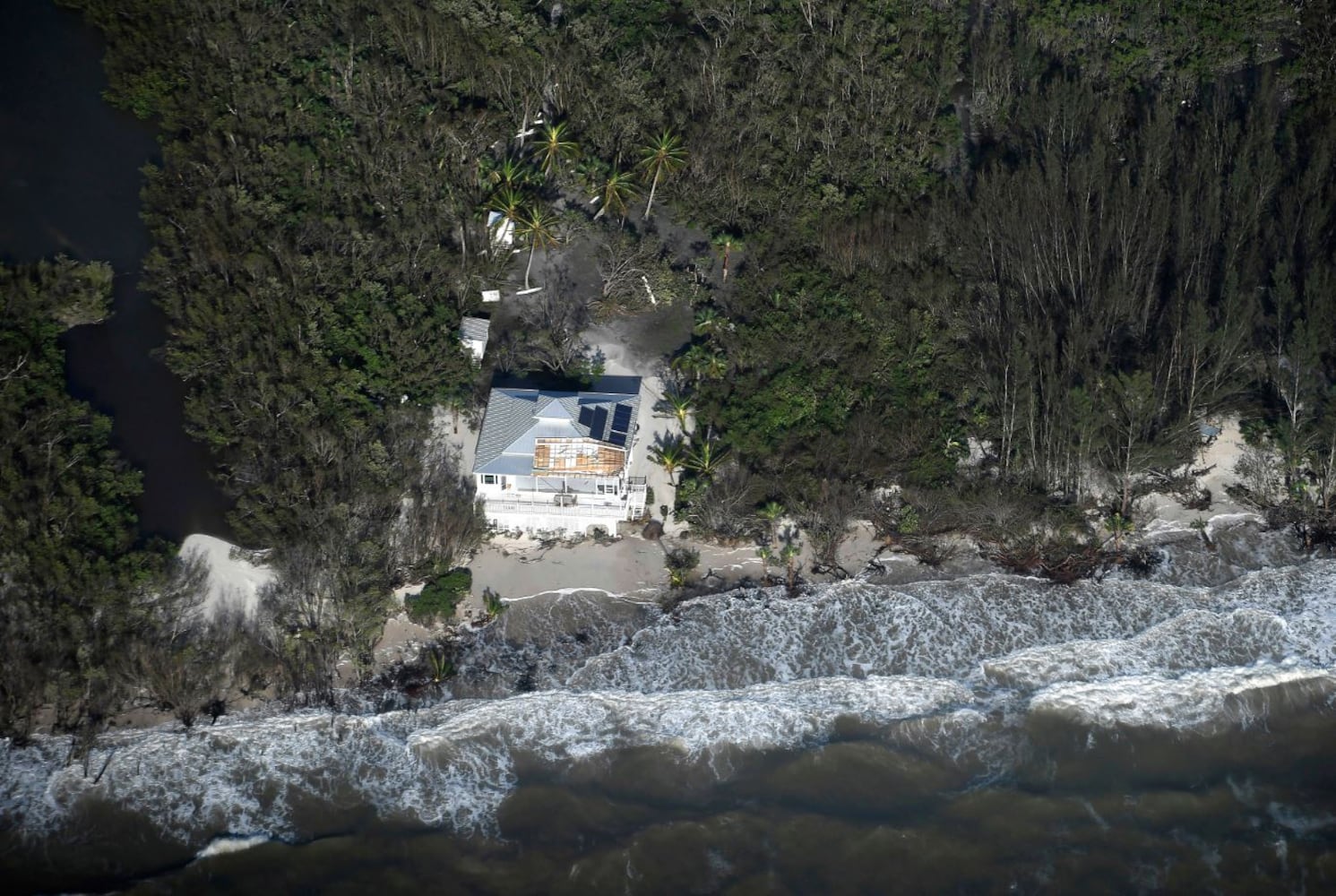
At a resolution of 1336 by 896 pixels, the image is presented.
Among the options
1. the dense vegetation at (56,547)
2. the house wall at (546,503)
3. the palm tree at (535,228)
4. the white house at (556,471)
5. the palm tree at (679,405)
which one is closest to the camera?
the dense vegetation at (56,547)

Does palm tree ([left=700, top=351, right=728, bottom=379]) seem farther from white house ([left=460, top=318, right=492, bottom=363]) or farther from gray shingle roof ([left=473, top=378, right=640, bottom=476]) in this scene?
white house ([left=460, top=318, right=492, bottom=363])

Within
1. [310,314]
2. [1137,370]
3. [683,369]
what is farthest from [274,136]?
[1137,370]

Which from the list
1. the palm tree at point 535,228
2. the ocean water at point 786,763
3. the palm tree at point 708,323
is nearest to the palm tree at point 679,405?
the palm tree at point 708,323

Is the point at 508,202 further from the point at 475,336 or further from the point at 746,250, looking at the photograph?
the point at 746,250

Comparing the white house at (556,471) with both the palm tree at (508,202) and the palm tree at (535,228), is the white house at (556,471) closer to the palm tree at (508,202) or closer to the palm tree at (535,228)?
the palm tree at (535,228)

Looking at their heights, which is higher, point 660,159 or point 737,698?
point 660,159

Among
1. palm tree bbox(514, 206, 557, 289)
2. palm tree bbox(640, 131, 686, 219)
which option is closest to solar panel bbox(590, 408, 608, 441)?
palm tree bbox(514, 206, 557, 289)

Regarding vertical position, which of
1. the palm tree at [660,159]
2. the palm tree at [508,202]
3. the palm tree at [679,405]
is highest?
the palm tree at [660,159]

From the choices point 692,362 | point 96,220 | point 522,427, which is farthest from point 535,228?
point 96,220
